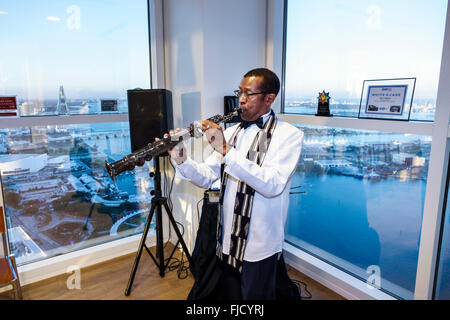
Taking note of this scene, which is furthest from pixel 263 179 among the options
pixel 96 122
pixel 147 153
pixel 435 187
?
pixel 96 122

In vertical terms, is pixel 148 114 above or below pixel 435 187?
above

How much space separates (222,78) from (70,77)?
1349 millimetres

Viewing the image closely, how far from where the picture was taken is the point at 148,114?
242cm

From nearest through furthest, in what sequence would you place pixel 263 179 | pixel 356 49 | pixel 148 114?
pixel 263 179 < pixel 356 49 < pixel 148 114

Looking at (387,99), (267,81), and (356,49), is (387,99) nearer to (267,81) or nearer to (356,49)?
(356,49)

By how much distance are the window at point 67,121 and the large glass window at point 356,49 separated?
1.53 m

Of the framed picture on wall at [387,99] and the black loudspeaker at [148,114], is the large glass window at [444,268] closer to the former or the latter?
the framed picture on wall at [387,99]

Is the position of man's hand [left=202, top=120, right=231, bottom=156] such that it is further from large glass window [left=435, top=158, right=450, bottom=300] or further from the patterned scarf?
large glass window [left=435, top=158, right=450, bottom=300]

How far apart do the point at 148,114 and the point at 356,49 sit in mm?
1694

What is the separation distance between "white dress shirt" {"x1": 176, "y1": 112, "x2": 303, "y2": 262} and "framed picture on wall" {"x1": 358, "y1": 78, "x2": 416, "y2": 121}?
2.45ft

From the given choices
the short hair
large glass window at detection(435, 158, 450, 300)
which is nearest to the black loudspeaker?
the short hair

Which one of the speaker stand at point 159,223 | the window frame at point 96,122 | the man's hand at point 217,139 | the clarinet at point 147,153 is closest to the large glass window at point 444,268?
the man's hand at point 217,139

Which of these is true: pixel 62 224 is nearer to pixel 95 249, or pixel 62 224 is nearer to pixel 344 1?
pixel 95 249
